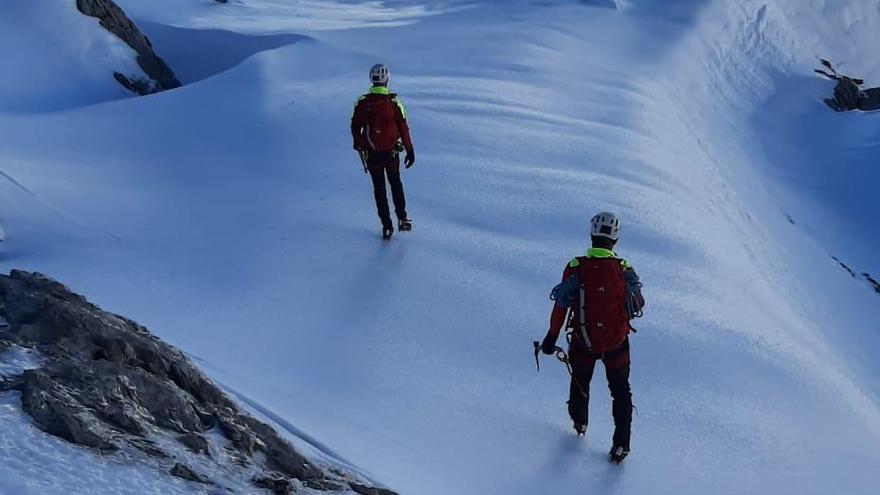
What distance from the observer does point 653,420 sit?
23.5ft

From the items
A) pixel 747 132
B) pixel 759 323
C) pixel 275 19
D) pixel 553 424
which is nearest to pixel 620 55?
A: pixel 747 132

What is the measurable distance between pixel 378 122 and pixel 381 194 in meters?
0.70

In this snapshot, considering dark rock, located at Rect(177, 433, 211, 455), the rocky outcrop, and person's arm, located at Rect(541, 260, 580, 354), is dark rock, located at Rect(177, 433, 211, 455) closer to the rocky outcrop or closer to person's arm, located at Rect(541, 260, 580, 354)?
person's arm, located at Rect(541, 260, 580, 354)

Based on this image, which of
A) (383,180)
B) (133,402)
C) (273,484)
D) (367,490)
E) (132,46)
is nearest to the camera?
(273,484)

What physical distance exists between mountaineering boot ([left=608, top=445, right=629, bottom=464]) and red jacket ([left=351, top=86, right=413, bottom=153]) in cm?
362

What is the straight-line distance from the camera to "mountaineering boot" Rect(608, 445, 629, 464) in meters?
6.46

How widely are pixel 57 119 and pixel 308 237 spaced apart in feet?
16.7

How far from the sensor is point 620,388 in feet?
20.8

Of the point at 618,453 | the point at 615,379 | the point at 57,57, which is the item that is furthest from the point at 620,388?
the point at 57,57

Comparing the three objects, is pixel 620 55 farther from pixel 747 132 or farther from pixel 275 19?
pixel 275 19

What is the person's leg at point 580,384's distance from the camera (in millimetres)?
6418

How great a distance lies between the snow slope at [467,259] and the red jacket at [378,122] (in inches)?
39.9

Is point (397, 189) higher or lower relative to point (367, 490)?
higher

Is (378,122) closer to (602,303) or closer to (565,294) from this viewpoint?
(565,294)
